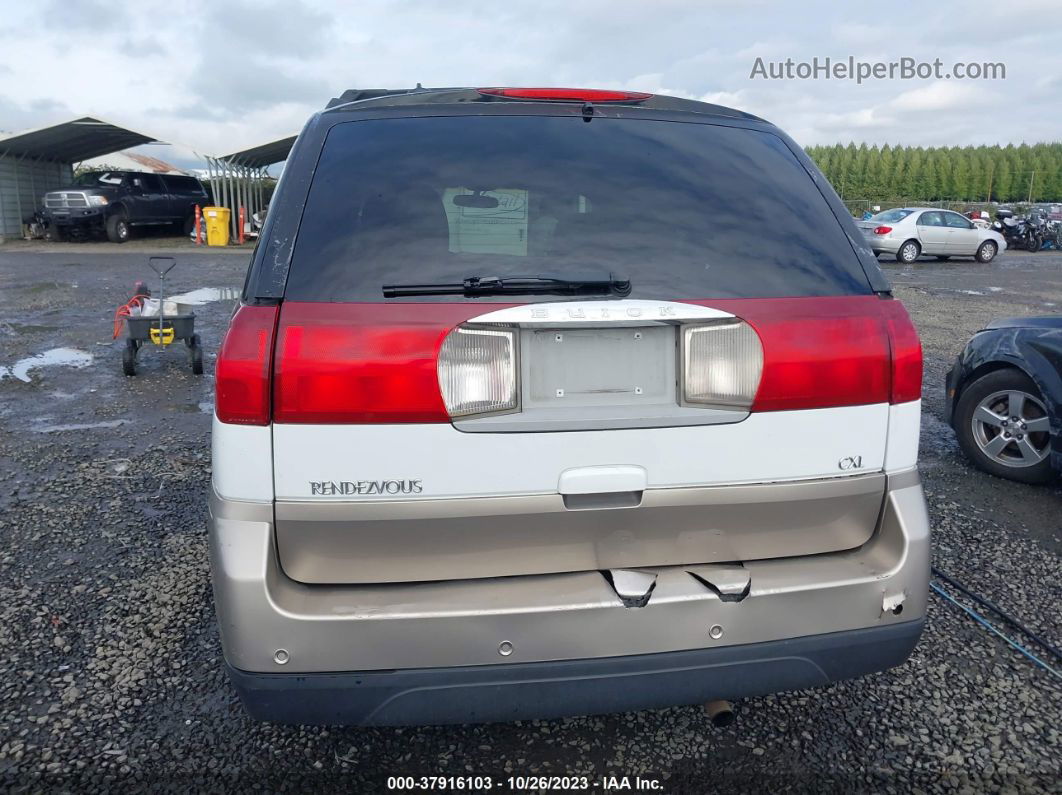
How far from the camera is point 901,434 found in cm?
221

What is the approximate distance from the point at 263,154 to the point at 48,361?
22.4 metres

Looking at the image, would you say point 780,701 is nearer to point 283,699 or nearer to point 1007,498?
point 283,699

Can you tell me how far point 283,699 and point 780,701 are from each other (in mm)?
1673

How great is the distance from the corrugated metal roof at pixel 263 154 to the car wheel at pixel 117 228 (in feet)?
11.7

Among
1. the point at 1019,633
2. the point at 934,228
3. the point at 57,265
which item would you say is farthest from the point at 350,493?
the point at 934,228

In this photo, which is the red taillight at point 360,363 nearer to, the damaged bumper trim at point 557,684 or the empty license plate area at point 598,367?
the empty license plate area at point 598,367

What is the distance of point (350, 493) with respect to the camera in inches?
76.2

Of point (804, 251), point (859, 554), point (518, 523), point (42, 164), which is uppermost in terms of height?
point (42, 164)

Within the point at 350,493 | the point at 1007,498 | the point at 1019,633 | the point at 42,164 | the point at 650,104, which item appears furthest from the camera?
the point at 42,164

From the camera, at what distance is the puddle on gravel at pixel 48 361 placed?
7.50 metres

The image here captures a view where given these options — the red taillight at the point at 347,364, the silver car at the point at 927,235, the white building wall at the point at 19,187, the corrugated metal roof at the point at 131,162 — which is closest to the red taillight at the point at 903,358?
the red taillight at the point at 347,364

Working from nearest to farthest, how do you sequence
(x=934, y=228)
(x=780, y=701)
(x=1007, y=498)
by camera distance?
(x=780, y=701) → (x=1007, y=498) → (x=934, y=228)

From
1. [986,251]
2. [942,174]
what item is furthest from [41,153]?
[942,174]

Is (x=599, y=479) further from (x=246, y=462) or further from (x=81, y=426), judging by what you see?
(x=81, y=426)
